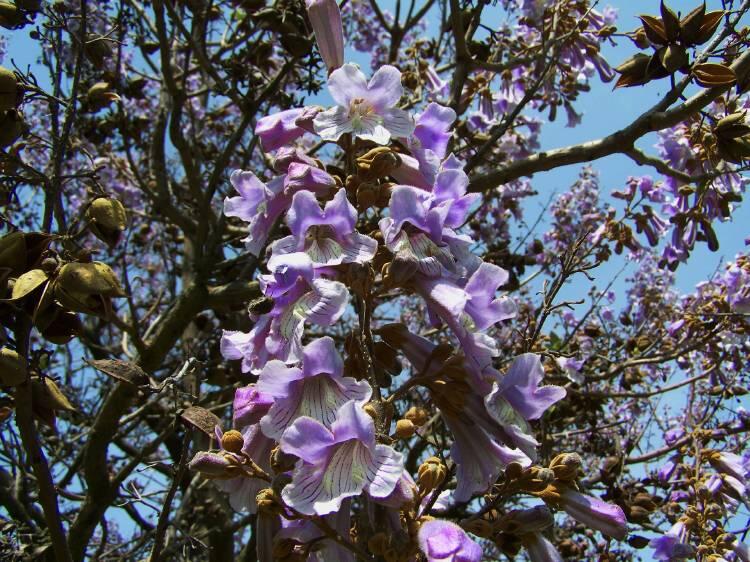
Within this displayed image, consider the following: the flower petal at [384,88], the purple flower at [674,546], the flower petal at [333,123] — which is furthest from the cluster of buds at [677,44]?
the purple flower at [674,546]

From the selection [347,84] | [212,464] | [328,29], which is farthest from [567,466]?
[328,29]

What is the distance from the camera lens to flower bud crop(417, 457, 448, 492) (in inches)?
57.1

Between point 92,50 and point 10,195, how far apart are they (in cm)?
99

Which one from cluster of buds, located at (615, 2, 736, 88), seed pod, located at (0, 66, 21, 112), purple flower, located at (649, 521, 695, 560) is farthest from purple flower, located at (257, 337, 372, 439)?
purple flower, located at (649, 521, 695, 560)

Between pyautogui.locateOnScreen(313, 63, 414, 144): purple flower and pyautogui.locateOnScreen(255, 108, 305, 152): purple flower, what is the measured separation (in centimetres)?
17

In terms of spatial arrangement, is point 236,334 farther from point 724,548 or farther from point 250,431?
point 724,548

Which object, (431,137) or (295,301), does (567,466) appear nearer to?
(295,301)

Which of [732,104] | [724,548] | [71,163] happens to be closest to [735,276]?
[732,104]

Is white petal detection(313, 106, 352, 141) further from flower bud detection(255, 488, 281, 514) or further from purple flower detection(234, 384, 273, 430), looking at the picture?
flower bud detection(255, 488, 281, 514)

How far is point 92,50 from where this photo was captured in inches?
122

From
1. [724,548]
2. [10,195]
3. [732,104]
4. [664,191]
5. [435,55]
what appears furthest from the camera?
[435,55]

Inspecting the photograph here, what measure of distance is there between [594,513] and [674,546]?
80.0 inches

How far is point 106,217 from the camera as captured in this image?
6.96 ft

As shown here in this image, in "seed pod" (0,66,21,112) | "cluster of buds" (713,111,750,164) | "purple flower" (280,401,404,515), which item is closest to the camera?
"purple flower" (280,401,404,515)
